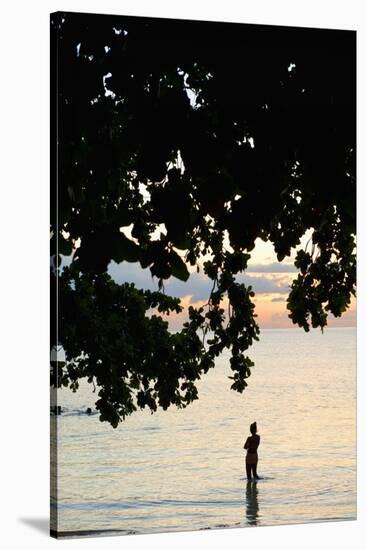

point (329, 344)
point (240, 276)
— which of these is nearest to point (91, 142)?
point (240, 276)

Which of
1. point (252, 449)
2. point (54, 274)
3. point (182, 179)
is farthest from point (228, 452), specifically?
point (182, 179)

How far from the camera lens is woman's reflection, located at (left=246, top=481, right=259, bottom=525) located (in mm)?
9070

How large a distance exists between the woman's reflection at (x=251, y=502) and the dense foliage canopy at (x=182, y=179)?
59 cm

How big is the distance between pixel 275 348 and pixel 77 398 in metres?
1.22

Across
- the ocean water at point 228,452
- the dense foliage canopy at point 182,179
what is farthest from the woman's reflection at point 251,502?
the dense foliage canopy at point 182,179

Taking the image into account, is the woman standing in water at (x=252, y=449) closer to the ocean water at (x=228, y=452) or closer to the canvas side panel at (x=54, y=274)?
the ocean water at (x=228, y=452)

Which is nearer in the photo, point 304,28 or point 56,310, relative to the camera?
point 56,310

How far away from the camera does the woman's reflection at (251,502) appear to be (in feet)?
29.8

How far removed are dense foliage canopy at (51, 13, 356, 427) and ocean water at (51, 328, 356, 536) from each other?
11 centimetres

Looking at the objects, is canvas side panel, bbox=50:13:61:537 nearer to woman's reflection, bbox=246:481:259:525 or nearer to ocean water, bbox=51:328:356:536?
ocean water, bbox=51:328:356:536

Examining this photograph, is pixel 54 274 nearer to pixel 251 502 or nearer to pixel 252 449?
pixel 252 449

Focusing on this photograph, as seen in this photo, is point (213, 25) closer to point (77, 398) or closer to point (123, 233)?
point (123, 233)

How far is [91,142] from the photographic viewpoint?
28.5ft

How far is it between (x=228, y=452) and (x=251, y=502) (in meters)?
0.31
